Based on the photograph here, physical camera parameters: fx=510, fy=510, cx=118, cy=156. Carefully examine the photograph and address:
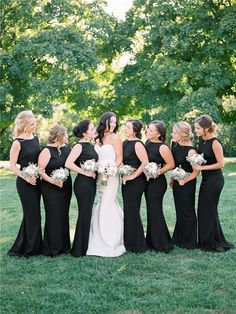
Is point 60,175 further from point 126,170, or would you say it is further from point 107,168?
point 126,170

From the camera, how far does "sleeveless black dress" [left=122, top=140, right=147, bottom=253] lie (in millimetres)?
8344

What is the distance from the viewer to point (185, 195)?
8656 millimetres

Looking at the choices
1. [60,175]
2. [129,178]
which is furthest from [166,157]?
[60,175]

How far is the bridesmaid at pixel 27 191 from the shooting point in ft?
26.1

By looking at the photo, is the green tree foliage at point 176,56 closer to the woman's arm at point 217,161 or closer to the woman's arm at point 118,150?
the woman's arm at point 217,161

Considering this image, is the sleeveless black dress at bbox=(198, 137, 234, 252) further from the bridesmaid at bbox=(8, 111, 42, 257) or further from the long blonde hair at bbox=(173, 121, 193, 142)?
the bridesmaid at bbox=(8, 111, 42, 257)

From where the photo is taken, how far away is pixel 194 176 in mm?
8547

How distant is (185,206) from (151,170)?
105 cm

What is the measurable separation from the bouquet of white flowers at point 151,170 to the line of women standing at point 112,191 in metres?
0.11

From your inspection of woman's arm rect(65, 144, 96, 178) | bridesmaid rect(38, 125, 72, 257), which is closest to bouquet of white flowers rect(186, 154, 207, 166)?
woman's arm rect(65, 144, 96, 178)

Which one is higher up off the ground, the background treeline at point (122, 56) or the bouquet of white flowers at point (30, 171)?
the background treeline at point (122, 56)

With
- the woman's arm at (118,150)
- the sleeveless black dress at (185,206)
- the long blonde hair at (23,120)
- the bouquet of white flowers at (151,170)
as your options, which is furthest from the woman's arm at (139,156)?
the long blonde hair at (23,120)

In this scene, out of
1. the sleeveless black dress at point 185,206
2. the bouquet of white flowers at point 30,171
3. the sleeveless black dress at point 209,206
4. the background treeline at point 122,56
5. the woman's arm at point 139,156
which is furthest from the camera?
the background treeline at point 122,56

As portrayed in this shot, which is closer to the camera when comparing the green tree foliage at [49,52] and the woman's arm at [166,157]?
the woman's arm at [166,157]
